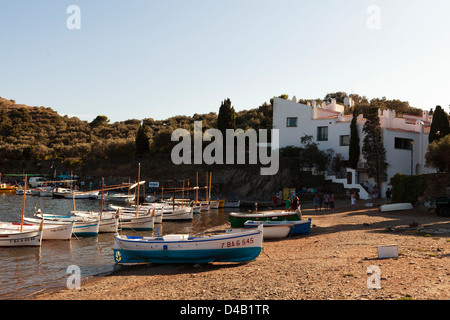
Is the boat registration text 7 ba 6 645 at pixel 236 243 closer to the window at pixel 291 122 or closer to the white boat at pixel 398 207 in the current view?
the white boat at pixel 398 207

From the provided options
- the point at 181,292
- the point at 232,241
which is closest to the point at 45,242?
the point at 232,241

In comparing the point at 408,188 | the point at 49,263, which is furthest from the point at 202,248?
the point at 408,188

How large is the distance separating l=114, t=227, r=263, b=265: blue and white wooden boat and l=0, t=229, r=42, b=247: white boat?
9.01 m

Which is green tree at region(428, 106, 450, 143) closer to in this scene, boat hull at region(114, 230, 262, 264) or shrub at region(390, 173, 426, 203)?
shrub at region(390, 173, 426, 203)

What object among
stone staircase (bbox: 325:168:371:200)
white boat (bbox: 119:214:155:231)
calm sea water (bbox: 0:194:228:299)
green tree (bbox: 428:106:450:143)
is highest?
green tree (bbox: 428:106:450:143)

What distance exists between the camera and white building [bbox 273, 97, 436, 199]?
168 feet

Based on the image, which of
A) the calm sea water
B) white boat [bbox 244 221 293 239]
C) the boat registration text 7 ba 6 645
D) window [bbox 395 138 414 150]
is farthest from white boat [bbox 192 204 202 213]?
the boat registration text 7 ba 6 645

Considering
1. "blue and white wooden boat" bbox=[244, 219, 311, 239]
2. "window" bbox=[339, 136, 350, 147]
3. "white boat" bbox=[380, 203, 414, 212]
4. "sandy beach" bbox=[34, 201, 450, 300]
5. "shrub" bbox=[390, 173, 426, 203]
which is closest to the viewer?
"sandy beach" bbox=[34, 201, 450, 300]

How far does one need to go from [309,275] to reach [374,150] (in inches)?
1596

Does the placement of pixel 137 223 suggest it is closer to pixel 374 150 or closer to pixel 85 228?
pixel 85 228

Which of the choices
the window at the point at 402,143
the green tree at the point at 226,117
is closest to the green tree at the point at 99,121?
the green tree at the point at 226,117

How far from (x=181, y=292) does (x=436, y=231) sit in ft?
51.6

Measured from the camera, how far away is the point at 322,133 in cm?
5897

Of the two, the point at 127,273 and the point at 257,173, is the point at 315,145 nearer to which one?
the point at 257,173
